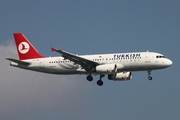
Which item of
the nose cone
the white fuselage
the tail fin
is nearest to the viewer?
the white fuselage

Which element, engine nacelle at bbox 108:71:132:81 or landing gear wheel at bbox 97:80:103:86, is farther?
engine nacelle at bbox 108:71:132:81

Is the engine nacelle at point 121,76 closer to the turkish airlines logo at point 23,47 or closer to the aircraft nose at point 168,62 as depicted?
the aircraft nose at point 168,62

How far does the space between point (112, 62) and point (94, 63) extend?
2.84 meters

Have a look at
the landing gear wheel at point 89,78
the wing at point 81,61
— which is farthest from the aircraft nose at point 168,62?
the landing gear wheel at point 89,78

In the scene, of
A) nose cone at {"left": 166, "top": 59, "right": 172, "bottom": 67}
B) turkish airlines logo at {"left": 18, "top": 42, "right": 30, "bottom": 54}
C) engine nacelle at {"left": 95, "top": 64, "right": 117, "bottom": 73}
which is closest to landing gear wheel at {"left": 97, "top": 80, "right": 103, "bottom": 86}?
engine nacelle at {"left": 95, "top": 64, "right": 117, "bottom": 73}

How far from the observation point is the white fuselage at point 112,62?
75.9 meters

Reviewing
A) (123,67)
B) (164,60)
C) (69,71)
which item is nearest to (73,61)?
(69,71)

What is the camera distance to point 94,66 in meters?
78.9

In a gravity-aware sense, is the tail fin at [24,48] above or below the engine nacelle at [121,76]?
above

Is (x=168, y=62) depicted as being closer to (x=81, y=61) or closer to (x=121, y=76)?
(x=121, y=76)

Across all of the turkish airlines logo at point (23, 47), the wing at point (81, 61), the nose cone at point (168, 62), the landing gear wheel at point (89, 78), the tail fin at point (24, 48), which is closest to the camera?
the wing at point (81, 61)

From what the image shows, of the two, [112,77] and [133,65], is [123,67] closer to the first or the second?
[133,65]

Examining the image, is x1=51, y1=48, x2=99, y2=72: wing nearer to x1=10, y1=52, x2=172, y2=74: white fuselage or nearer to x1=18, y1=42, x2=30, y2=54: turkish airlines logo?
x1=10, y1=52, x2=172, y2=74: white fuselage

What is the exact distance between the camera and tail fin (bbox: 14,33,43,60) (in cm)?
8409
